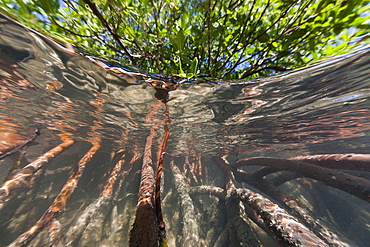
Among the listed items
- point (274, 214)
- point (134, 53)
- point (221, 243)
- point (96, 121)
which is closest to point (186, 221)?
point (221, 243)

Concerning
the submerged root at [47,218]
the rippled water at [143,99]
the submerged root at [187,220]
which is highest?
the rippled water at [143,99]

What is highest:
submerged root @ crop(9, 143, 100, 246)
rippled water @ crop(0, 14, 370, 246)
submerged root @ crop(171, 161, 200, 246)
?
rippled water @ crop(0, 14, 370, 246)

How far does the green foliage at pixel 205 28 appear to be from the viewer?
1.50 m

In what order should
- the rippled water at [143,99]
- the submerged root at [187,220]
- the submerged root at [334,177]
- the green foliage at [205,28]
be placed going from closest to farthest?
the green foliage at [205,28]
the rippled water at [143,99]
the submerged root at [334,177]
the submerged root at [187,220]

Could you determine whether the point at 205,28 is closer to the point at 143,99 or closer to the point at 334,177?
the point at 143,99

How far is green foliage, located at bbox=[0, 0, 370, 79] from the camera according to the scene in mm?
1496

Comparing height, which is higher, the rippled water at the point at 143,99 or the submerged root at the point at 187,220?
the rippled water at the point at 143,99

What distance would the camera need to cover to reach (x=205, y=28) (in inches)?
79.4

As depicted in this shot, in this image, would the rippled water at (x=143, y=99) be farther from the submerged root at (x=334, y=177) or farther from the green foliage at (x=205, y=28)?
the submerged root at (x=334, y=177)

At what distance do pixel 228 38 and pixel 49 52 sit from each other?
284 centimetres

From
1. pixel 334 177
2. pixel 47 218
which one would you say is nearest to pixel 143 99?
pixel 47 218

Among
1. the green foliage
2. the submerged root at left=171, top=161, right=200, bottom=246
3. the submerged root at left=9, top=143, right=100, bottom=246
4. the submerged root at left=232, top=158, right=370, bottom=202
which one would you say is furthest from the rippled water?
the submerged root at left=232, top=158, right=370, bottom=202

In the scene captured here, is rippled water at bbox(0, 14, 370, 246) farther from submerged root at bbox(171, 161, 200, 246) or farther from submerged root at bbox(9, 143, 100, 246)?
submerged root at bbox(9, 143, 100, 246)

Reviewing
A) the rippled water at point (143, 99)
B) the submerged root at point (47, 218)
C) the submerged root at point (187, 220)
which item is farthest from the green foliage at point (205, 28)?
the submerged root at point (187, 220)
